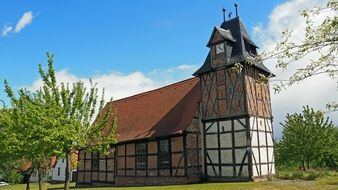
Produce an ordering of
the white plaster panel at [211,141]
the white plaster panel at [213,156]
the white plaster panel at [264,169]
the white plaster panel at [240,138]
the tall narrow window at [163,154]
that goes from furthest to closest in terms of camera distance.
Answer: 1. the tall narrow window at [163,154]
2. the white plaster panel at [211,141]
3. the white plaster panel at [213,156]
4. the white plaster panel at [264,169]
5. the white plaster panel at [240,138]

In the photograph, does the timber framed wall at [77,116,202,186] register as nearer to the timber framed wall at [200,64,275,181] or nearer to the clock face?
the timber framed wall at [200,64,275,181]

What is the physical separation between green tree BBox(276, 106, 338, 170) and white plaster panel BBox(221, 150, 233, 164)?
1408 centimetres

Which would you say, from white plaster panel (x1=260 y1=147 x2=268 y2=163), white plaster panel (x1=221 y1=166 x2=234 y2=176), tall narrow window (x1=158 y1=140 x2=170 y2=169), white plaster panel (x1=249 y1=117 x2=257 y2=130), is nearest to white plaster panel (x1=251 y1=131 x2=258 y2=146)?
white plaster panel (x1=249 y1=117 x2=257 y2=130)

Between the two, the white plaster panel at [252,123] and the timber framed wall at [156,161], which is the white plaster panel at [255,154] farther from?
the timber framed wall at [156,161]

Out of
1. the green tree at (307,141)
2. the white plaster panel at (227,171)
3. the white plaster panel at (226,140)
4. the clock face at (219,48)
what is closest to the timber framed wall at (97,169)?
the white plaster panel at (227,171)

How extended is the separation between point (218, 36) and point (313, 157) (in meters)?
19.1

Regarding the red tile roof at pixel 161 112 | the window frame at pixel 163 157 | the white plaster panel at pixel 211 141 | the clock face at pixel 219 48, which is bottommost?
the window frame at pixel 163 157

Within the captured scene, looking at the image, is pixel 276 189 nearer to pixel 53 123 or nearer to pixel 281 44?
pixel 53 123

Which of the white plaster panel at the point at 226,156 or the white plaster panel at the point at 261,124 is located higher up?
the white plaster panel at the point at 261,124

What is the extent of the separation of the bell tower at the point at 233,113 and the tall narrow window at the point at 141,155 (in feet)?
19.2

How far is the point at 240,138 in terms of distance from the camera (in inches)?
1077

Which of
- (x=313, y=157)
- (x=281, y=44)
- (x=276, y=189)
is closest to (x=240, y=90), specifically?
(x=276, y=189)

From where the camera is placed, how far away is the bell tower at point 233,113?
89.2 ft

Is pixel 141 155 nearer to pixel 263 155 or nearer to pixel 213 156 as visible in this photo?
pixel 213 156
